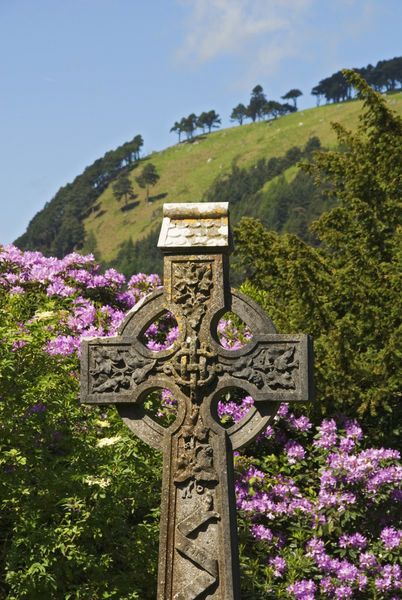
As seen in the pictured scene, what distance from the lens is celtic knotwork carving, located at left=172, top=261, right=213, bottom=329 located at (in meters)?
6.17

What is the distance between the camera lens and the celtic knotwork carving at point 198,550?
597cm

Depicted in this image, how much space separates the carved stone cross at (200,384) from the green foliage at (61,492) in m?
1.69

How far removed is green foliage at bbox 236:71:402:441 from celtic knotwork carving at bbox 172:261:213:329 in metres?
4.63

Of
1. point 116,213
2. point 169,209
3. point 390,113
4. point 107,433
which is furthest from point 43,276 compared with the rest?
Answer: point 116,213

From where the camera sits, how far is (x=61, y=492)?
26.3 ft

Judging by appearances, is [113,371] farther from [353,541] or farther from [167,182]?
[167,182]

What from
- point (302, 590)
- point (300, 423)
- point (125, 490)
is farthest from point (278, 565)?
point (125, 490)

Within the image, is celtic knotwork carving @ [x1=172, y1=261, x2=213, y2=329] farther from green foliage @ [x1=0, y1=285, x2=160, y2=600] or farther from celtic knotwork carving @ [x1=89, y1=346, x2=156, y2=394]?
green foliage @ [x1=0, y1=285, x2=160, y2=600]

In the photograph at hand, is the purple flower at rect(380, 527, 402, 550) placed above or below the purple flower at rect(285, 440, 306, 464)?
below

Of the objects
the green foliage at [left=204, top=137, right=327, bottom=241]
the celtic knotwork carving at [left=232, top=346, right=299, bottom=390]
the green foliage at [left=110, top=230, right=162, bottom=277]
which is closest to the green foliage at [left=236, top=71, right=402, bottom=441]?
the celtic knotwork carving at [left=232, top=346, right=299, bottom=390]

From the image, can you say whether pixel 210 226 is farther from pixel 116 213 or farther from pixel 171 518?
pixel 116 213

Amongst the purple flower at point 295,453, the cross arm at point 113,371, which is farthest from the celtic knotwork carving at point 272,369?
the purple flower at point 295,453

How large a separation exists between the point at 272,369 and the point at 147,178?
7123 inches

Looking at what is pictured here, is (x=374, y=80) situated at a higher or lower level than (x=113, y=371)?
higher
